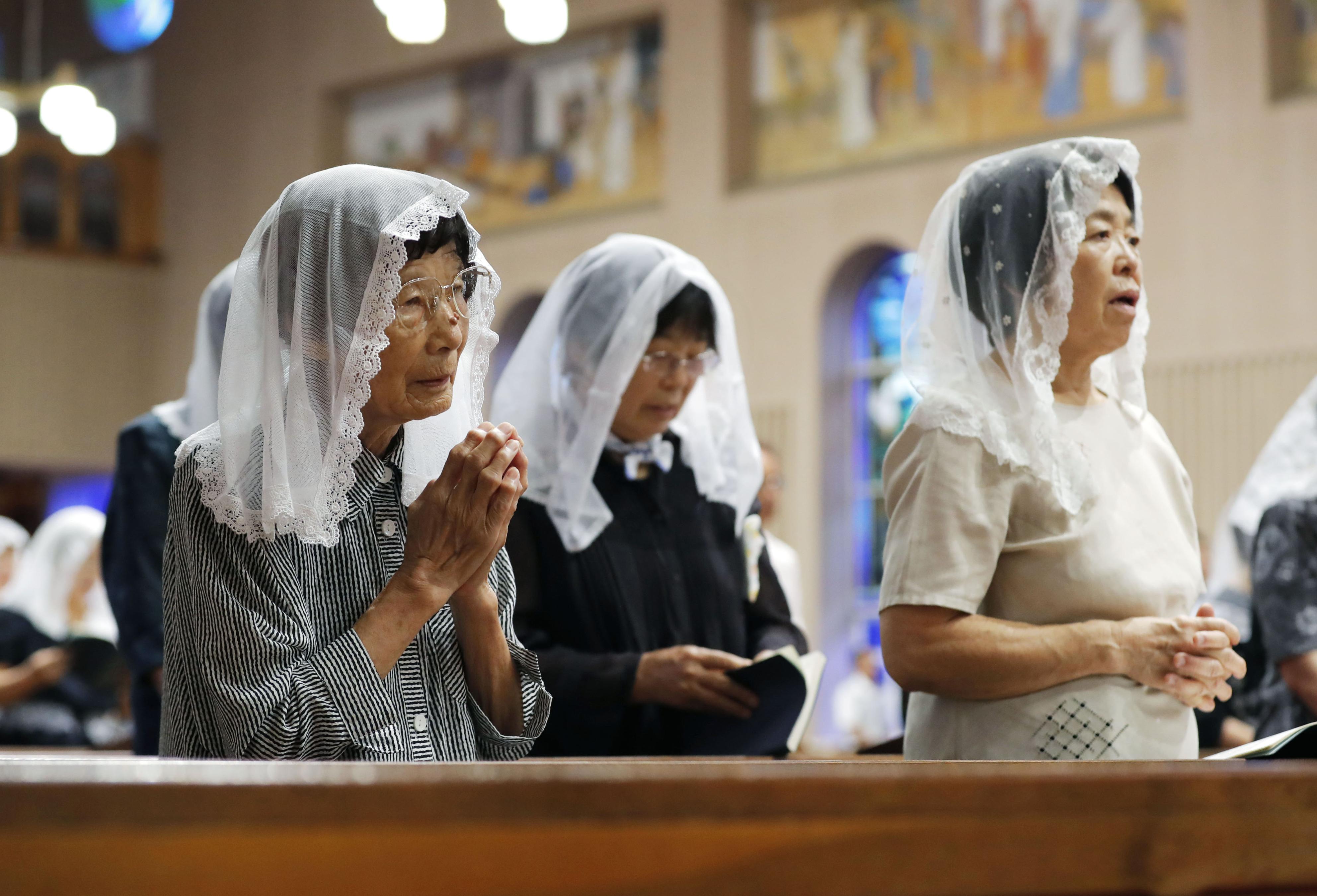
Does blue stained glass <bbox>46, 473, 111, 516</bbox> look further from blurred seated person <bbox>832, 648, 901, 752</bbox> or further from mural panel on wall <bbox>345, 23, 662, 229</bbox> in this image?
blurred seated person <bbox>832, 648, 901, 752</bbox>

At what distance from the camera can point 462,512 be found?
2.07 meters

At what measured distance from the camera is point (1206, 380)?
11.0 m

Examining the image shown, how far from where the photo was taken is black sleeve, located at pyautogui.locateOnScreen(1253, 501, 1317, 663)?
3.41 meters

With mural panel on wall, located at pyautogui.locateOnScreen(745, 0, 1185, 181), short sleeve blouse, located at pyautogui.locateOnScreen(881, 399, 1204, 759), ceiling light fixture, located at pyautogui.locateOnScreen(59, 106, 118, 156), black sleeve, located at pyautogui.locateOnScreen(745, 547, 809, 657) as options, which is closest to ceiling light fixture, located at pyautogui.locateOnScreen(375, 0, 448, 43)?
ceiling light fixture, located at pyautogui.locateOnScreen(59, 106, 118, 156)

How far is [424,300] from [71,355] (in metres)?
16.7

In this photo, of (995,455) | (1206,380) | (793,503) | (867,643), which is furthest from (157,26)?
(995,455)

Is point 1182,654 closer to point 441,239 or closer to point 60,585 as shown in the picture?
point 441,239

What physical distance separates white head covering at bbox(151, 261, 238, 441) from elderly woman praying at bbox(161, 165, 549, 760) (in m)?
1.48

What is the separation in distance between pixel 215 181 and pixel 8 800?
701 inches

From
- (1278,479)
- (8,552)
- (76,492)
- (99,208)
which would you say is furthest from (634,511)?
(99,208)

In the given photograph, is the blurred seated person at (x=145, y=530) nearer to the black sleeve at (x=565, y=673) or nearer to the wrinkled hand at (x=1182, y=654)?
the black sleeve at (x=565, y=673)

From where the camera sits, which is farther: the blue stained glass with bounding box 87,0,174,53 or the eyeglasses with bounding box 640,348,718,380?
the blue stained glass with bounding box 87,0,174,53

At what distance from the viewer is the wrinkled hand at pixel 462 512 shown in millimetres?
2072

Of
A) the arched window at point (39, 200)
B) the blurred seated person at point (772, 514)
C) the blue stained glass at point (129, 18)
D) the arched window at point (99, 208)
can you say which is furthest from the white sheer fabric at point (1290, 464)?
the arched window at point (99, 208)
